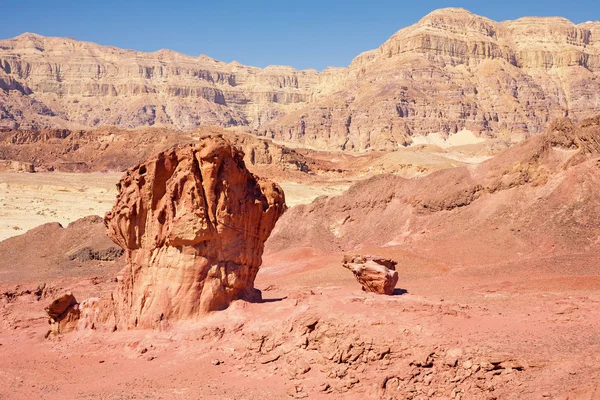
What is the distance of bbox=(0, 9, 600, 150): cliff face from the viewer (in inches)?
5359

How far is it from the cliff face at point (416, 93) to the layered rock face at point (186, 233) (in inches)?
4319

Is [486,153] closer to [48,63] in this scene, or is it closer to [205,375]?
[205,375]

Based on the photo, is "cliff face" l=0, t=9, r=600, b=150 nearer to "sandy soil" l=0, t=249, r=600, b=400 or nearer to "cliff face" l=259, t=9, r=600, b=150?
"cliff face" l=259, t=9, r=600, b=150

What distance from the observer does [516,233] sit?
20.8 meters

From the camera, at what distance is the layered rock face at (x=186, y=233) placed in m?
12.0

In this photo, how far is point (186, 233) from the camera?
39.3ft

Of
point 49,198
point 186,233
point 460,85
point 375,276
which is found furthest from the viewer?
point 460,85

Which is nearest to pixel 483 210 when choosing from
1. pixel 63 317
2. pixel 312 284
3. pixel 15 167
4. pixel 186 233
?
pixel 312 284

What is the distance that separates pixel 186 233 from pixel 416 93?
134 m

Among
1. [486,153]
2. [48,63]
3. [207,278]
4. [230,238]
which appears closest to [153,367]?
[207,278]

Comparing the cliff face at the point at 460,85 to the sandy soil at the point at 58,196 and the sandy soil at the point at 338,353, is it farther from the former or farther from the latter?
the sandy soil at the point at 338,353

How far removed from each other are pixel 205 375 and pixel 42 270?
1480cm

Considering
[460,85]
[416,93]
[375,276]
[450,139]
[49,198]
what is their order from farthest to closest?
[460,85]
[416,93]
[450,139]
[49,198]
[375,276]

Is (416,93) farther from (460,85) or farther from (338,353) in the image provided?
(338,353)
